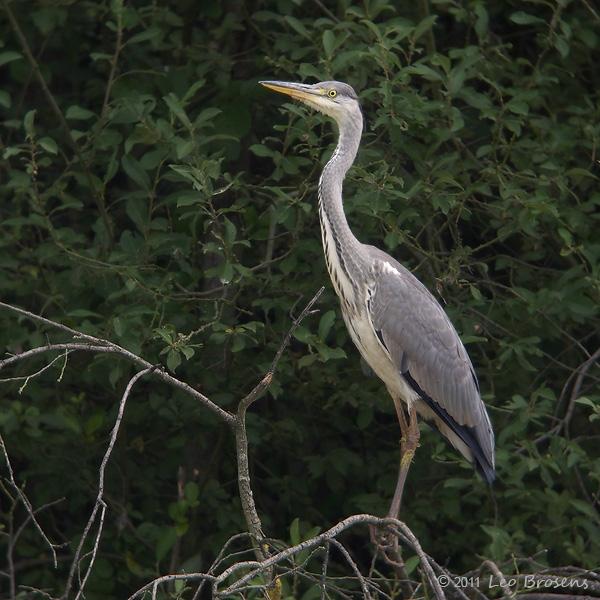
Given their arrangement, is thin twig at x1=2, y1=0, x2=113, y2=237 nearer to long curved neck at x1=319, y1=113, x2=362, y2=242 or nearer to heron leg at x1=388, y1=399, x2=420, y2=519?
long curved neck at x1=319, y1=113, x2=362, y2=242

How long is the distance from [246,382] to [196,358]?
0.23 m

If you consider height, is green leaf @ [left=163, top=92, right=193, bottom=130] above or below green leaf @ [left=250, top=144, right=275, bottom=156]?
above

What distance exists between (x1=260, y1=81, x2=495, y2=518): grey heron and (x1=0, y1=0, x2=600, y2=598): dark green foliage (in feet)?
0.31

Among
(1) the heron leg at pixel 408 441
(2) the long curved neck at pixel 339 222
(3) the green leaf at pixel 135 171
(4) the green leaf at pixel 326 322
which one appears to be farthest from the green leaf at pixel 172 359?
(1) the heron leg at pixel 408 441

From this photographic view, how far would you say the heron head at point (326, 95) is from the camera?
4691 millimetres

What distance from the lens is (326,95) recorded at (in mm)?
4699

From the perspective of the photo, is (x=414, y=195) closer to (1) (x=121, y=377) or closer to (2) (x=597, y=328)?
(2) (x=597, y=328)

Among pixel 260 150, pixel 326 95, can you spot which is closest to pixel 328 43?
pixel 326 95

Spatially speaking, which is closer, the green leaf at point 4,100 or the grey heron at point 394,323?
the grey heron at point 394,323

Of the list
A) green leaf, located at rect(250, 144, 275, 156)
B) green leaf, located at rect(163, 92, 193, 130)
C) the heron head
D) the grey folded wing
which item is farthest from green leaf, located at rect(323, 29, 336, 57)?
the grey folded wing

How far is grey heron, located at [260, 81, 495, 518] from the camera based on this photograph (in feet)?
15.3

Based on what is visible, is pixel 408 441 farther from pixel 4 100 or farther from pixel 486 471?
pixel 4 100

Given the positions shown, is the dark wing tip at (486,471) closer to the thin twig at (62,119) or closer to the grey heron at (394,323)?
the grey heron at (394,323)

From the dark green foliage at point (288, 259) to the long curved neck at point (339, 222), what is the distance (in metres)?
0.08
